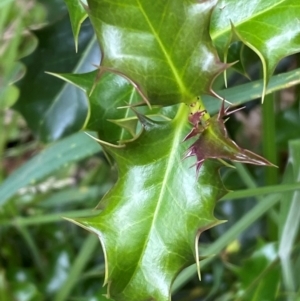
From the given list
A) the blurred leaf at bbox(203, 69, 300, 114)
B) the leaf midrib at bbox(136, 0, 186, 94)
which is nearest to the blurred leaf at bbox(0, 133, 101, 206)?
the blurred leaf at bbox(203, 69, 300, 114)

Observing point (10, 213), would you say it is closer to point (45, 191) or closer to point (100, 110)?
point (45, 191)

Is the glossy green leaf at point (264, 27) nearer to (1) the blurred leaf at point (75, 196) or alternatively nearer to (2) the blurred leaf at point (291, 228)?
(2) the blurred leaf at point (291, 228)

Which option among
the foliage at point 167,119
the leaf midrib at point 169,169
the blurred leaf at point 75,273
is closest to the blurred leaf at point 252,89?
the foliage at point 167,119

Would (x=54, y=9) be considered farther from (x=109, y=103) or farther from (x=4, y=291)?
(x=4, y=291)

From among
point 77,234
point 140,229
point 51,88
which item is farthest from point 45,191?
point 140,229

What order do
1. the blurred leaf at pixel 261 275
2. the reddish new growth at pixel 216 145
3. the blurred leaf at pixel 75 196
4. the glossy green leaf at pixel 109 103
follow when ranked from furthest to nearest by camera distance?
the blurred leaf at pixel 75 196 < the blurred leaf at pixel 261 275 < the glossy green leaf at pixel 109 103 < the reddish new growth at pixel 216 145

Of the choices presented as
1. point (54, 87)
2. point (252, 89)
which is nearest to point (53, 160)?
point (54, 87)
